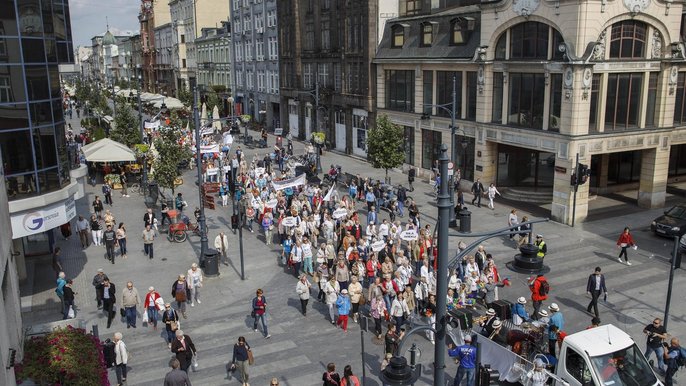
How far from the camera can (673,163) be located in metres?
38.4

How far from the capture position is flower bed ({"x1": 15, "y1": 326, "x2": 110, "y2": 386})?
1320 cm

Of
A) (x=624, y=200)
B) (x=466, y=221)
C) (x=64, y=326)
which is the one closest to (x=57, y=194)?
(x=64, y=326)

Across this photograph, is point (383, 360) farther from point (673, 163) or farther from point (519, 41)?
point (673, 163)

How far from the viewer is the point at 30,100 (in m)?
21.2

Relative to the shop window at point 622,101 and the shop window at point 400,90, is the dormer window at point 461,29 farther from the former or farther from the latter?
the shop window at point 622,101

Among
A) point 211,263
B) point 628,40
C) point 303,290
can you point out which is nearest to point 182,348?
point 303,290

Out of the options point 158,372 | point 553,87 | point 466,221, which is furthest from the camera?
point 553,87

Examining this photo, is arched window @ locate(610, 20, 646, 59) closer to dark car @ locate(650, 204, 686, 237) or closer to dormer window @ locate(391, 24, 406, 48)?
dark car @ locate(650, 204, 686, 237)

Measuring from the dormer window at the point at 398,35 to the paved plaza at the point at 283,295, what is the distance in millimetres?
16316

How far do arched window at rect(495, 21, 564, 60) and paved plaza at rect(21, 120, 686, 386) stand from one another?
27.4 feet

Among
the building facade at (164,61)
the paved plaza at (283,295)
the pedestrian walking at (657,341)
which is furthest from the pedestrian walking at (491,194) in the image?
the building facade at (164,61)

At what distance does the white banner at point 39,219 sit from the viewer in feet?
69.1

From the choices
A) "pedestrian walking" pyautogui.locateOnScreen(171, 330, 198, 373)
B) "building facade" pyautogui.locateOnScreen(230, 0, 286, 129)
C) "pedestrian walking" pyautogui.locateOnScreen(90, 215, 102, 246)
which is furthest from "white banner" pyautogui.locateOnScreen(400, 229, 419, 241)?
"building facade" pyautogui.locateOnScreen(230, 0, 286, 129)

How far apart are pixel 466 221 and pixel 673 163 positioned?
18.1 m
